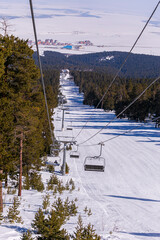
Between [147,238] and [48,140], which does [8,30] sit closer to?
[147,238]

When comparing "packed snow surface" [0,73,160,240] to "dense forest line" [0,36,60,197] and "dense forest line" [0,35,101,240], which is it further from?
"dense forest line" [0,36,60,197]

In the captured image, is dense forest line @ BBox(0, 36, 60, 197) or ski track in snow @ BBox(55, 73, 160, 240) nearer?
ski track in snow @ BBox(55, 73, 160, 240)

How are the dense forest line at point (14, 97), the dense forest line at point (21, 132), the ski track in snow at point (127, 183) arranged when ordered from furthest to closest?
the dense forest line at point (14, 97) < the ski track in snow at point (127, 183) < the dense forest line at point (21, 132)

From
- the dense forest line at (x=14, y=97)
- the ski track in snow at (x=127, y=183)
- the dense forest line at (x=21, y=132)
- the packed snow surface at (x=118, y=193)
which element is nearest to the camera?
the dense forest line at (x=21, y=132)

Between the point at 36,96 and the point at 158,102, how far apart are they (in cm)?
5289

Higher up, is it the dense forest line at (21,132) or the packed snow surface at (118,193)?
the dense forest line at (21,132)

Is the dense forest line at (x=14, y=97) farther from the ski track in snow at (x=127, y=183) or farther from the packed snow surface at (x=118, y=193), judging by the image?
the ski track in snow at (x=127, y=183)

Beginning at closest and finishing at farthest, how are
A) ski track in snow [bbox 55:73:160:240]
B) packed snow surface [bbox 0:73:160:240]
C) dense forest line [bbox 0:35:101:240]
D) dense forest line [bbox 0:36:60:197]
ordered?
1. dense forest line [bbox 0:35:101:240]
2. packed snow surface [bbox 0:73:160:240]
3. ski track in snow [bbox 55:73:160:240]
4. dense forest line [bbox 0:36:60:197]

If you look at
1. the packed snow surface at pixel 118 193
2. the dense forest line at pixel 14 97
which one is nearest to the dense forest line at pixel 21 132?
the dense forest line at pixel 14 97

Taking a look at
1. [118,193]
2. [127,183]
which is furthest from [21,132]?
[127,183]

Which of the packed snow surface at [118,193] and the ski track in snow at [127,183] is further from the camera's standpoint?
the ski track in snow at [127,183]

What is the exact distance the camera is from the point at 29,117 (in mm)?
17766

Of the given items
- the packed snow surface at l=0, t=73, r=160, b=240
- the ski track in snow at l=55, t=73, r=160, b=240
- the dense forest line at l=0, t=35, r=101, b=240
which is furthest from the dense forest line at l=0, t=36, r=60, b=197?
the ski track in snow at l=55, t=73, r=160, b=240

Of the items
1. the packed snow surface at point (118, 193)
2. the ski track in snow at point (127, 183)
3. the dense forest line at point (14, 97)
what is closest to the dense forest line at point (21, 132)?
the dense forest line at point (14, 97)
